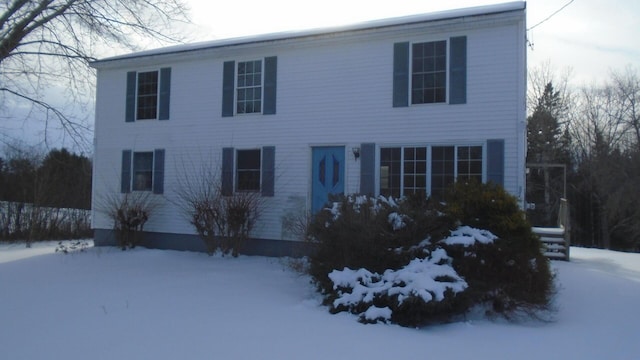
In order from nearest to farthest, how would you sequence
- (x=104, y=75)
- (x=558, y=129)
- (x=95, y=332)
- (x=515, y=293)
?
(x=95, y=332)
(x=515, y=293)
(x=104, y=75)
(x=558, y=129)

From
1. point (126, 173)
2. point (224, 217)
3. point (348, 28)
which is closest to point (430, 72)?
point (348, 28)

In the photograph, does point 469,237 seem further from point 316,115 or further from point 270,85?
point 270,85

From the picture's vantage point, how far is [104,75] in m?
14.5

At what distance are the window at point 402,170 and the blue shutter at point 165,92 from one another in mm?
6097

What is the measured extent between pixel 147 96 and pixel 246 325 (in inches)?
388

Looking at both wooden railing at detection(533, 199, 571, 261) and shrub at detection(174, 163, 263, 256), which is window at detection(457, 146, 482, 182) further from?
shrub at detection(174, 163, 263, 256)

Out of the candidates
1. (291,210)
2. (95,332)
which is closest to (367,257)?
(95,332)

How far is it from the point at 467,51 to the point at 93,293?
331 inches

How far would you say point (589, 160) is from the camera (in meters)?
33.1

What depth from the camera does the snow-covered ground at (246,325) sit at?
510 centimetres

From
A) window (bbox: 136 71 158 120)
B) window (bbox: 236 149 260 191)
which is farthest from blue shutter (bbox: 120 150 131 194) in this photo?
window (bbox: 236 149 260 191)

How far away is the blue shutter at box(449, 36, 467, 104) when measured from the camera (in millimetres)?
10516

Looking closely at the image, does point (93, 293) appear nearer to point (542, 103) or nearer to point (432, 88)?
point (432, 88)

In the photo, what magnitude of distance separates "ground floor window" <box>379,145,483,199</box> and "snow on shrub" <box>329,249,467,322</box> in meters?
3.95
